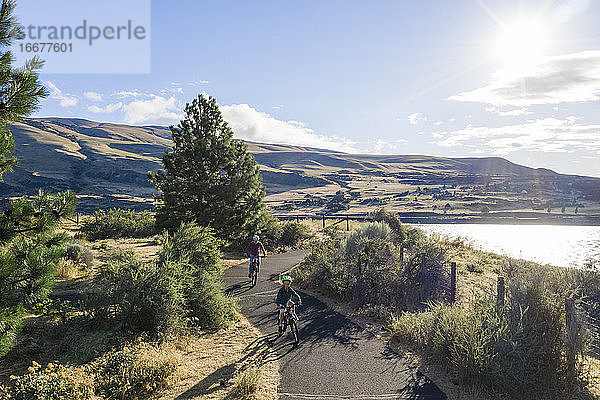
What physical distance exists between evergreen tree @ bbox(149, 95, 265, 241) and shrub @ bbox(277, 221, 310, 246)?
647 cm

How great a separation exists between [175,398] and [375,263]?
29.0 feet

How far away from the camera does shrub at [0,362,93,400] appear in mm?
5438

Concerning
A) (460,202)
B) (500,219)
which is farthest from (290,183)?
(500,219)

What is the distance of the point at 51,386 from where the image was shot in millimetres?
5594

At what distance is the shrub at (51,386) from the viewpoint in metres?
5.44

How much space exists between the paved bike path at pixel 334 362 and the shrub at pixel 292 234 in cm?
1392

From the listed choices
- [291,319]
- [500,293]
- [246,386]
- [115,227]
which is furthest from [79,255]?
[500,293]

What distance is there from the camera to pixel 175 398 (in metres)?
6.42

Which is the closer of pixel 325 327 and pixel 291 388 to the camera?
pixel 291 388

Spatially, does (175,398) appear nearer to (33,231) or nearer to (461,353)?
(33,231)

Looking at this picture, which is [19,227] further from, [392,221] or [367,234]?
[392,221]

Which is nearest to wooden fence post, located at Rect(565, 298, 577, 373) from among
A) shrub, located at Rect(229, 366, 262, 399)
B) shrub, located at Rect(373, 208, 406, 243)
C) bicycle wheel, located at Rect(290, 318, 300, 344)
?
bicycle wheel, located at Rect(290, 318, 300, 344)

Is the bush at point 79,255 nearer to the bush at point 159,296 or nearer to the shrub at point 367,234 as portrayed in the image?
the bush at point 159,296

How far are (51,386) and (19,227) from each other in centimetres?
277
